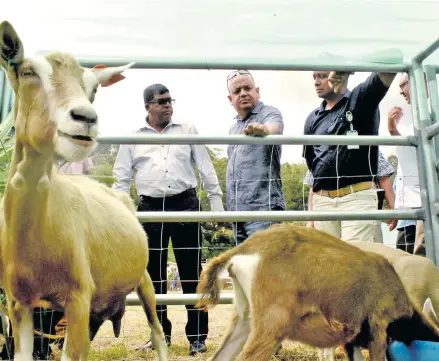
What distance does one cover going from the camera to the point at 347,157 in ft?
14.5

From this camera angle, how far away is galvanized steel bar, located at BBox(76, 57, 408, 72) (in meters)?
3.95

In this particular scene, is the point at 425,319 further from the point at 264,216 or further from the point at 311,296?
the point at 264,216

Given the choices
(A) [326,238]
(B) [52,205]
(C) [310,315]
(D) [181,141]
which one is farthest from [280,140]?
(B) [52,205]

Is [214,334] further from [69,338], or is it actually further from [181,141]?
[69,338]

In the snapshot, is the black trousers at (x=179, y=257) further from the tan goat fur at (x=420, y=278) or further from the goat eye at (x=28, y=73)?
the goat eye at (x=28, y=73)

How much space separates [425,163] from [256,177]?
1206mm

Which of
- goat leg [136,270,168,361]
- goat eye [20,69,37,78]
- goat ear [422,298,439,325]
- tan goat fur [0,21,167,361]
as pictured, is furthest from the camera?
goat leg [136,270,168,361]

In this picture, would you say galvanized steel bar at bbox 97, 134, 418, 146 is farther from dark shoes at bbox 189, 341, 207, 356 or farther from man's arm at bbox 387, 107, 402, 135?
dark shoes at bbox 189, 341, 207, 356

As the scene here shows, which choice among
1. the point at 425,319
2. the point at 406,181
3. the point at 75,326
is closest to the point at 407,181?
the point at 406,181

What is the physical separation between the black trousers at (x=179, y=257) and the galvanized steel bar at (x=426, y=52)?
1972 millimetres

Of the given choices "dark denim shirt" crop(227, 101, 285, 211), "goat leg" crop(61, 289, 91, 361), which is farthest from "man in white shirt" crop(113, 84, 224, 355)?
"goat leg" crop(61, 289, 91, 361)

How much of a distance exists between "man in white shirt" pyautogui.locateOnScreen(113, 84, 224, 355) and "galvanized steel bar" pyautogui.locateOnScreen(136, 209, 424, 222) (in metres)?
0.46

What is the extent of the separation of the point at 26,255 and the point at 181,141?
5.15ft

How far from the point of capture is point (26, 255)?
2.54 meters
